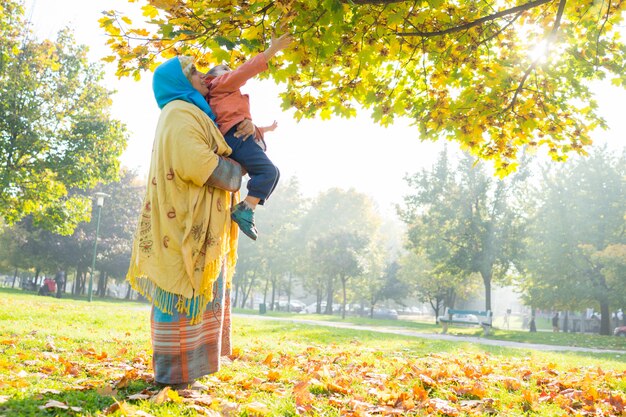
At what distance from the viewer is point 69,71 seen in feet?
69.2

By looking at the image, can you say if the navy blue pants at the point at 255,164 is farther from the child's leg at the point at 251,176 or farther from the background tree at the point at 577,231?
the background tree at the point at 577,231

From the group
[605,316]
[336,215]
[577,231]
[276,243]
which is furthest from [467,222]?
[336,215]

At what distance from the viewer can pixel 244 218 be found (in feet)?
12.0

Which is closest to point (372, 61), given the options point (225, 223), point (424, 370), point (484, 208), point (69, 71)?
point (225, 223)

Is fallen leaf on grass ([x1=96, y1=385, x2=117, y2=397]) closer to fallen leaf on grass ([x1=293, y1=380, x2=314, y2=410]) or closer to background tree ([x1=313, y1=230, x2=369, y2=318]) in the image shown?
fallen leaf on grass ([x1=293, y1=380, x2=314, y2=410])

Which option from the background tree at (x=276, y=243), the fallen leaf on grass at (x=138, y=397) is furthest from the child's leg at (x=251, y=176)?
the background tree at (x=276, y=243)

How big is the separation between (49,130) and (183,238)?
739 inches

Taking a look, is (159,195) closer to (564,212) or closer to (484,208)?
(484,208)

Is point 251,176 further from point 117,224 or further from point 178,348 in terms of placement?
point 117,224

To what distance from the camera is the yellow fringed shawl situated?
11.3ft

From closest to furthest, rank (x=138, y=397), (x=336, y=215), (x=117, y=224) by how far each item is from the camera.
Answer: (x=138, y=397), (x=117, y=224), (x=336, y=215)

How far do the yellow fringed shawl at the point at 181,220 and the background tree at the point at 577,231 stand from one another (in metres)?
28.7

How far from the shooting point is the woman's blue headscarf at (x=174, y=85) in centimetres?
371

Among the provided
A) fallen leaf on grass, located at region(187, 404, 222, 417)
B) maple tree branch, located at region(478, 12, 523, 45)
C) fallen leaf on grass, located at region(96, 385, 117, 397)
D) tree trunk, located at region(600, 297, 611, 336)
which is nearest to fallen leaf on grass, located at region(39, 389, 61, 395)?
fallen leaf on grass, located at region(96, 385, 117, 397)
